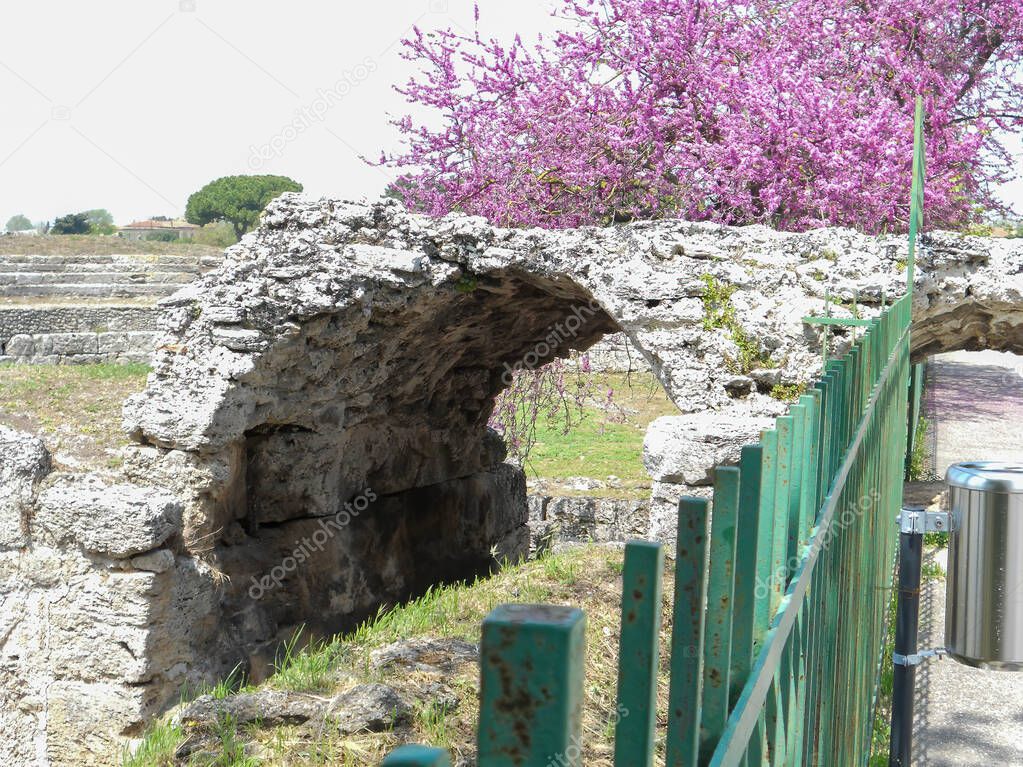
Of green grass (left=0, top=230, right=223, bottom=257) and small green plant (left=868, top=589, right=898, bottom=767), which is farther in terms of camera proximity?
green grass (left=0, top=230, right=223, bottom=257)

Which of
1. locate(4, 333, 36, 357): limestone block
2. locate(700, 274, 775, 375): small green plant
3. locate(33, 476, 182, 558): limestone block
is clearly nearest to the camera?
locate(33, 476, 182, 558): limestone block

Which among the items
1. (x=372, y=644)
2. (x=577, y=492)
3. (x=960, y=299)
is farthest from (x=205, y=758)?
(x=577, y=492)

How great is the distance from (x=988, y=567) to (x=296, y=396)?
474 centimetres

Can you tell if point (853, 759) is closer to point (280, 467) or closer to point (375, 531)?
point (280, 467)

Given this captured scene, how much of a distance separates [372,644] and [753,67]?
6.14m

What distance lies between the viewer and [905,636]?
112 inches

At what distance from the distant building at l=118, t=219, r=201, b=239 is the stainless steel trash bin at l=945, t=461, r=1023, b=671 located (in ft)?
163

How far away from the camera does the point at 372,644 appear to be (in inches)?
193

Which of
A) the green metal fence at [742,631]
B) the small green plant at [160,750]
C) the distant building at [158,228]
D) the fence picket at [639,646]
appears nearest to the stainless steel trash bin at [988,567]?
the green metal fence at [742,631]

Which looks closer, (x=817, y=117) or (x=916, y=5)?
(x=817, y=117)

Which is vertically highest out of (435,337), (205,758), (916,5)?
(916,5)

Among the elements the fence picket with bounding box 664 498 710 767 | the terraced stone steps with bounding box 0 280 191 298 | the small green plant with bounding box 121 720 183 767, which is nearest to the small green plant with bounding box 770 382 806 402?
the small green plant with bounding box 121 720 183 767

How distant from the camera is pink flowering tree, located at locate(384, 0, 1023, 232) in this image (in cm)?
835

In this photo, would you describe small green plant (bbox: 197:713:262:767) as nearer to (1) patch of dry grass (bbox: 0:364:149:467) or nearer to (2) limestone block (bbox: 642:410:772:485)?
(2) limestone block (bbox: 642:410:772:485)
